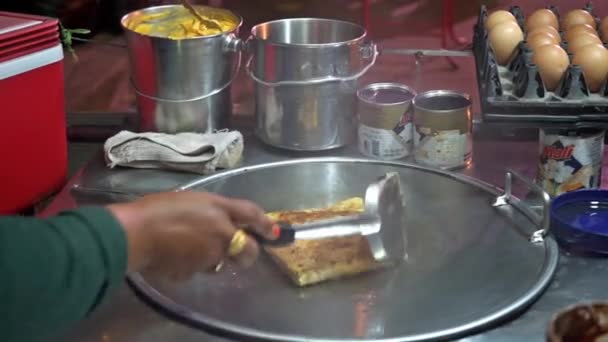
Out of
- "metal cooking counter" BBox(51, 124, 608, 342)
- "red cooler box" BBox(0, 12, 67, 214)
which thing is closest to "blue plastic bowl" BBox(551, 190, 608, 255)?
"metal cooking counter" BBox(51, 124, 608, 342)

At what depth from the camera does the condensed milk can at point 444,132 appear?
1.05 meters

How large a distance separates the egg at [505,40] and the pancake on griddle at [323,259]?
41 centimetres

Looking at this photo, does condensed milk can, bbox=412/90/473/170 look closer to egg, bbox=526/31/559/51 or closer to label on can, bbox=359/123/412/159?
label on can, bbox=359/123/412/159

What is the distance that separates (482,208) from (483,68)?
0.26 m

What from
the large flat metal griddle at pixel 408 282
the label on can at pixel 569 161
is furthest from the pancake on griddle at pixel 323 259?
the label on can at pixel 569 161

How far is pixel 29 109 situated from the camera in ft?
3.44

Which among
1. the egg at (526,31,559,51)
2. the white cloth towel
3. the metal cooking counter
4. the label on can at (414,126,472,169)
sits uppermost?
the egg at (526,31,559,51)

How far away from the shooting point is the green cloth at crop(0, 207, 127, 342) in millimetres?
572

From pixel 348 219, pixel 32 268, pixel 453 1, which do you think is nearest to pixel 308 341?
pixel 348 219

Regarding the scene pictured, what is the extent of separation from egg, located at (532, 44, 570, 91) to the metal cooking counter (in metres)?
0.08

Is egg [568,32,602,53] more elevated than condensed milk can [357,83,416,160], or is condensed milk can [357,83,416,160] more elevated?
egg [568,32,602,53]

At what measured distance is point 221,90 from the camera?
1.15 metres

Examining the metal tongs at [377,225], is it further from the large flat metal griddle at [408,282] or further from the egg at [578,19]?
the egg at [578,19]

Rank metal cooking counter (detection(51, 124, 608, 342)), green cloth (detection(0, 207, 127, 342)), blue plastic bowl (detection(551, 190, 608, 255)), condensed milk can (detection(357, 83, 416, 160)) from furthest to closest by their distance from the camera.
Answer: condensed milk can (detection(357, 83, 416, 160)), blue plastic bowl (detection(551, 190, 608, 255)), metal cooking counter (detection(51, 124, 608, 342)), green cloth (detection(0, 207, 127, 342))
